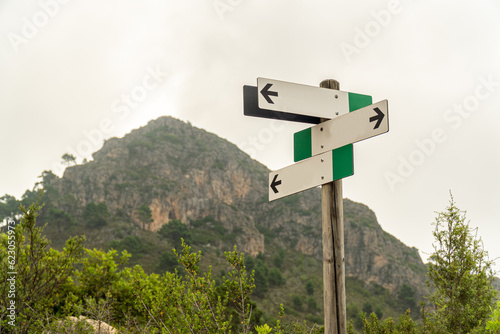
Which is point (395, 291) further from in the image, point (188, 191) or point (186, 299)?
point (186, 299)

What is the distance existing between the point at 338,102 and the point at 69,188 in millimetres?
92509

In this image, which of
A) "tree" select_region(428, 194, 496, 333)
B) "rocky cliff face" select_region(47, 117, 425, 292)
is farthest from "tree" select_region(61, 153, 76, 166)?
"tree" select_region(428, 194, 496, 333)

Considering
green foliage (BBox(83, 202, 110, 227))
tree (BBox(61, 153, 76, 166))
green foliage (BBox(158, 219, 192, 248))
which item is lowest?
green foliage (BBox(158, 219, 192, 248))

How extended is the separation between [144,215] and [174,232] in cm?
840

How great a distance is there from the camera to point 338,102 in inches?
94.5

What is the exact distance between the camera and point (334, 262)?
2.15 metres

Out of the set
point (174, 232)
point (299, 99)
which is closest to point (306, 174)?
point (299, 99)

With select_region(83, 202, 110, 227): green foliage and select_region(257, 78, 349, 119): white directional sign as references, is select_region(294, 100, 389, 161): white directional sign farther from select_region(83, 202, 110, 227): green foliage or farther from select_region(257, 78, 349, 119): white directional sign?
select_region(83, 202, 110, 227): green foliage

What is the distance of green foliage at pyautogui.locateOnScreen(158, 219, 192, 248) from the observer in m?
74.1

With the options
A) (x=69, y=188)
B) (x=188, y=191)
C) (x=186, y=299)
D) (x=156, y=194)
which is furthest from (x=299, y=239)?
(x=186, y=299)

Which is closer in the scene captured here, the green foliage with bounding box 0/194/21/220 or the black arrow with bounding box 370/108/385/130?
the black arrow with bounding box 370/108/385/130

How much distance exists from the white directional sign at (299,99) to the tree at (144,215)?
80.4m

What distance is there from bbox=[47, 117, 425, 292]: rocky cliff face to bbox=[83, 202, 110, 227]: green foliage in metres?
3.25

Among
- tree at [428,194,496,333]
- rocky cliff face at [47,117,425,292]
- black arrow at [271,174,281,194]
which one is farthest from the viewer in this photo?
rocky cliff face at [47,117,425,292]
